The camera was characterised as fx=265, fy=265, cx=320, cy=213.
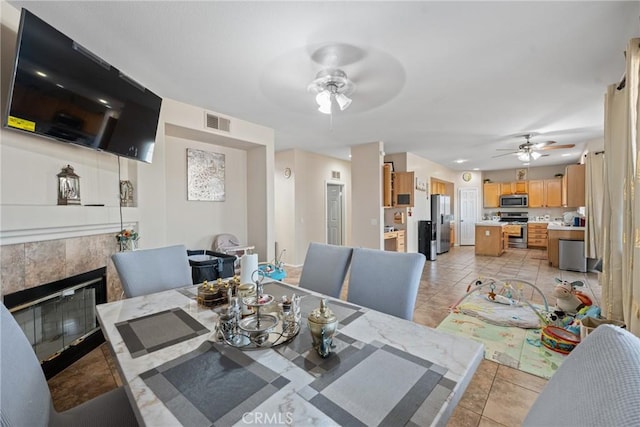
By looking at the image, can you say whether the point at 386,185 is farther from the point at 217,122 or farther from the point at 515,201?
the point at 515,201

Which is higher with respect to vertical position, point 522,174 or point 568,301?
point 522,174

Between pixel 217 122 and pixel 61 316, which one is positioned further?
pixel 217 122

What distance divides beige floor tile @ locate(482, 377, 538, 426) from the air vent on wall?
13.3ft

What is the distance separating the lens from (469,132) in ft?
15.4

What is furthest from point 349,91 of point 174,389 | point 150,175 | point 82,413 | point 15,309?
point 15,309

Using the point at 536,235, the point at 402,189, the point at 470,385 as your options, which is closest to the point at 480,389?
the point at 470,385

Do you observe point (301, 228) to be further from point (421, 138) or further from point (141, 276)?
point (141, 276)

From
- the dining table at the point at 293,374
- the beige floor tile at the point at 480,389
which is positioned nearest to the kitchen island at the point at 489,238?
the beige floor tile at the point at 480,389

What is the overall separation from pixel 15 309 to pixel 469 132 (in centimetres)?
589

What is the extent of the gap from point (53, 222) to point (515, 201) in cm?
1054

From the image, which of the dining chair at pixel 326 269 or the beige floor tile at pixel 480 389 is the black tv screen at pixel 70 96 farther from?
the beige floor tile at pixel 480 389

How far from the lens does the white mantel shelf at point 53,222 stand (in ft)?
5.58

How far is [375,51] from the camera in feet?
7.39
